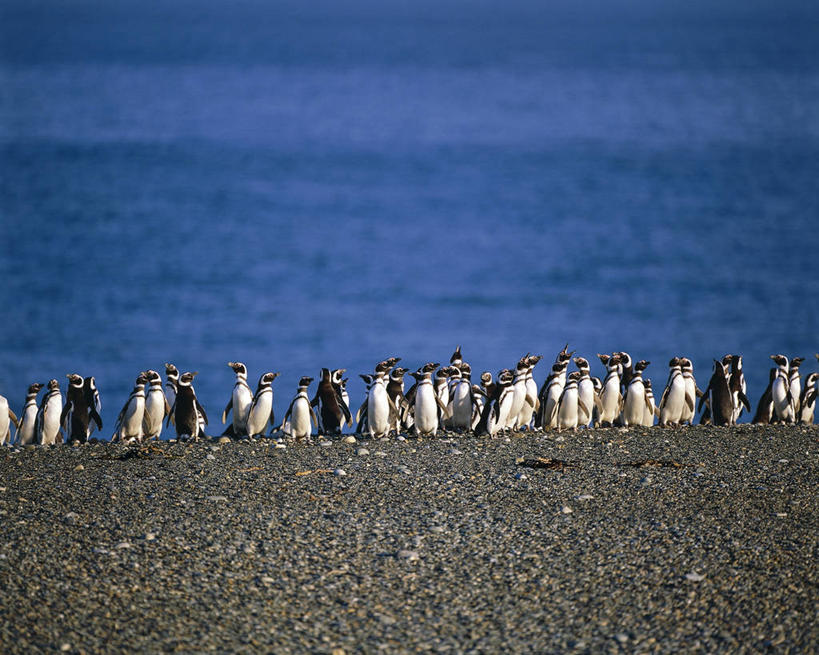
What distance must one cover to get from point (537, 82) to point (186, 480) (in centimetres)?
17313

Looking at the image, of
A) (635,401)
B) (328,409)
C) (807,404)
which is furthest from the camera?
(807,404)

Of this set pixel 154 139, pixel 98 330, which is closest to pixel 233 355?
pixel 98 330

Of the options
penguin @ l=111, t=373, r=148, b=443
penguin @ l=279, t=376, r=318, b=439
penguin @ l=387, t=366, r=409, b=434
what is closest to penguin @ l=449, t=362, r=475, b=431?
penguin @ l=387, t=366, r=409, b=434

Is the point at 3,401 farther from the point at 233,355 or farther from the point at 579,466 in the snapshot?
the point at 233,355

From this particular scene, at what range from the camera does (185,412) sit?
11.9 metres

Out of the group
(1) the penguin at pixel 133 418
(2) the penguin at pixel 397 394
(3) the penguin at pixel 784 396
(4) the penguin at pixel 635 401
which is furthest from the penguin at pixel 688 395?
(1) the penguin at pixel 133 418

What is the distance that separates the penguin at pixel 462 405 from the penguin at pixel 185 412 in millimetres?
2604

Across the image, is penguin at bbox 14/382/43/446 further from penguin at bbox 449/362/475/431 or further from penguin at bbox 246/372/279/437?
penguin at bbox 449/362/475/431

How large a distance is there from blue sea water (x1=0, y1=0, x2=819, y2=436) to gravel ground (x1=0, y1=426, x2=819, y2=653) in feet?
60.3

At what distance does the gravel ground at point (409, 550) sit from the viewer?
690cm

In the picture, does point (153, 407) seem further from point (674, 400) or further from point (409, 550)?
point (674, 400)

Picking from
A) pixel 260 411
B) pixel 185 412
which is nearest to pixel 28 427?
pixel 185 412

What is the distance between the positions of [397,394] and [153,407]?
2.48 m

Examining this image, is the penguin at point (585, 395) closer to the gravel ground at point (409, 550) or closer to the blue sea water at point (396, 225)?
the gravel ground at point (409, 550)
